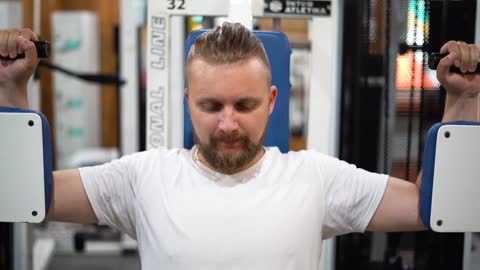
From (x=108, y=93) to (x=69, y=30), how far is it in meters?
0.99

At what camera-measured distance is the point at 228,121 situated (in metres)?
1.31

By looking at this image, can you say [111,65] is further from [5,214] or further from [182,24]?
[5,214]

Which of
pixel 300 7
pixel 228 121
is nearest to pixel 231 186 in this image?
pixel 228 121

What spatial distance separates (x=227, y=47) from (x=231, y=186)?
338 mm

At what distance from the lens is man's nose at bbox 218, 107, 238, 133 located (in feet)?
4.30

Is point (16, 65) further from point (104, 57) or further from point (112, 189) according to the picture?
point (104, 57)

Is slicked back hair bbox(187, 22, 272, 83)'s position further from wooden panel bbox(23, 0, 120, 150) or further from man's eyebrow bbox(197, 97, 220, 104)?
wooden panel bbox(23, 0, 120, 150)

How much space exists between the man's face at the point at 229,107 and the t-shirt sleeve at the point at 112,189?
221mm

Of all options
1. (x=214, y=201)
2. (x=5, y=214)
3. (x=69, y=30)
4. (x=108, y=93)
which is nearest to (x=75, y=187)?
(x=5, y=214)

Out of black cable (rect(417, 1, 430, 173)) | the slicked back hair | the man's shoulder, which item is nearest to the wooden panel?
black cable (rect(417, 1, 430, 173))

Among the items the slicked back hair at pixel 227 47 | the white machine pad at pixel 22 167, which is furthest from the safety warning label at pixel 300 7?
the white machine pad at pixel 22 167

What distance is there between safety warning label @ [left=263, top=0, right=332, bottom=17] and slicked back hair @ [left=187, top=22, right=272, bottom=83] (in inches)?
22.2

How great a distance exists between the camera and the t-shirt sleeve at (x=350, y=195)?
1.41 meters

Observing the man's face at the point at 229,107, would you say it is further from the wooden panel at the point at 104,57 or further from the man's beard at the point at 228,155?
the wooden panel at the point at 104,57
